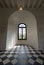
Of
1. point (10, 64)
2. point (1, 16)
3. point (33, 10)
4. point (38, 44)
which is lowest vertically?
point (10, 64)

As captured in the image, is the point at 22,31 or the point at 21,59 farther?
the point at 22,31

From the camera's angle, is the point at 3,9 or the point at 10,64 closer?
the point at 10,64

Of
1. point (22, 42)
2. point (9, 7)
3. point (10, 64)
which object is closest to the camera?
point (10, 64)

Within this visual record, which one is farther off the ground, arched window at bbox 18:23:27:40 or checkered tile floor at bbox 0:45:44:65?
arched window at bbox 18:23:27:40

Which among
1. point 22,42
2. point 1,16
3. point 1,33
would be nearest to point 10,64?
point 1,33

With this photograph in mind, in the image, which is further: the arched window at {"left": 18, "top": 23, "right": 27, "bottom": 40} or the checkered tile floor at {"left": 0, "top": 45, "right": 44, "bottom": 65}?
the arched window at {"left": 18, "top": 23, "right": 27, "bottom": 40}

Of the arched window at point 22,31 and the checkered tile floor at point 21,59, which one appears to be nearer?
the checkered tile floor at point 21,59

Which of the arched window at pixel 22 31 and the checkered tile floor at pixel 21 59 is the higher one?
the arched window at pixel 22 31

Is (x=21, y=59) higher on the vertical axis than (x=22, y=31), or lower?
lower

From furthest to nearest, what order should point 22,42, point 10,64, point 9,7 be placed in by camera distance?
point 22,42
point 9,7
point 10,64

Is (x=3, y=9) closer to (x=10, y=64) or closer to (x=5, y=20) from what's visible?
(x=5, y=20)

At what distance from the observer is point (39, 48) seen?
21.5ft

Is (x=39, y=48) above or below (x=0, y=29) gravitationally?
below

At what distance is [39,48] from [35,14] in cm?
237
